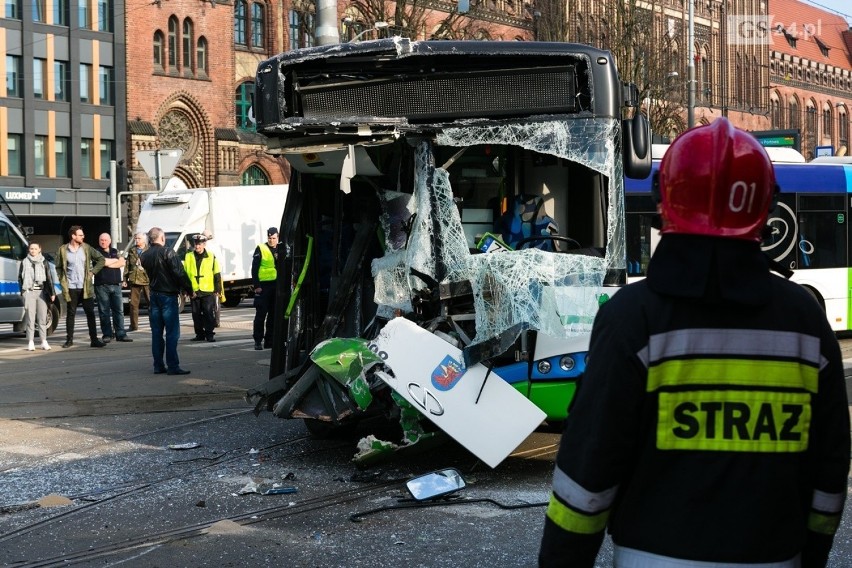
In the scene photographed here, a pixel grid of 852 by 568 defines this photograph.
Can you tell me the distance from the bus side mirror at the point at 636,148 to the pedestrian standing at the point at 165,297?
7.50 metres

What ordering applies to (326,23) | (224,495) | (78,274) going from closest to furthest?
(224,495), (326,23), (78,274)

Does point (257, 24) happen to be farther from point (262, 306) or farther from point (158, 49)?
point (262, 306)

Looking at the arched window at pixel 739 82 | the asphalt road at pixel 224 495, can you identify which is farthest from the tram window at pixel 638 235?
the arched window at pixel 739 82

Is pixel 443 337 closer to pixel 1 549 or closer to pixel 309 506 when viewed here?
pixel 309 506

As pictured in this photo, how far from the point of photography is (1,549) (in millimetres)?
6398

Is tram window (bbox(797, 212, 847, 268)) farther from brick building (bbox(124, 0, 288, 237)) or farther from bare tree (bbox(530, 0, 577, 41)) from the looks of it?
brick building (bbox(124, 0, 288, 237))

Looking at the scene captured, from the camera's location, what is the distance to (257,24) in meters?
48.8

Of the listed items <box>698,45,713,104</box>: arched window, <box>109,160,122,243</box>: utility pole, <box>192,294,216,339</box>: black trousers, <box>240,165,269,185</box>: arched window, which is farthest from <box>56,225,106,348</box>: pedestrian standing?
<box>698,45,713,104</box>: arched window

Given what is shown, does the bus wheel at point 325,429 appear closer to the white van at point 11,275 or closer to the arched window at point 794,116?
the white van at point 11,275

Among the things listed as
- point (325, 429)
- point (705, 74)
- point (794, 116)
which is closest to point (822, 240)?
point (325, 429)

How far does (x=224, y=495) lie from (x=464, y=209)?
2.66 meters

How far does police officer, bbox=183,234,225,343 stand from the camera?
18781 millimetres

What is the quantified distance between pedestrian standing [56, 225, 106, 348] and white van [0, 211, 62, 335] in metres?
2.16

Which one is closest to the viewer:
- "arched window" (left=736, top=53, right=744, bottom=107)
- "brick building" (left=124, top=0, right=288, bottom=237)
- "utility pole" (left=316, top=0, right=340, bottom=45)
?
"utility pole" (left=316, top=0, right=340, bottom=45)
